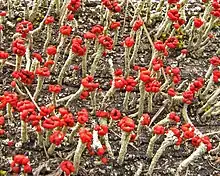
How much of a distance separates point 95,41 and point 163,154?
32.6 inches

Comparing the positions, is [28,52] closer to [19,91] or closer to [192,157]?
[19,91]

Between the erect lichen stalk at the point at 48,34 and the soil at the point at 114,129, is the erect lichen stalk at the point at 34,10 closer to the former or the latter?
the soil at the point at 114,129

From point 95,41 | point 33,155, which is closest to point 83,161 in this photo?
point 33,155

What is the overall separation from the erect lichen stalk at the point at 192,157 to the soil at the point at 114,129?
0.07m

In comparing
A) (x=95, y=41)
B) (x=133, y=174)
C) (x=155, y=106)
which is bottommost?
(x=133, y=174)

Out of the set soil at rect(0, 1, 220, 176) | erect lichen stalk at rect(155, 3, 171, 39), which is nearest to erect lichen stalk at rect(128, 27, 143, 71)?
soil at rect(0, 1, 220, 176)

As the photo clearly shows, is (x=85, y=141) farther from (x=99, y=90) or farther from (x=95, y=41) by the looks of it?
(x=95, y=41)

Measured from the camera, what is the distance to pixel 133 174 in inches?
86.8

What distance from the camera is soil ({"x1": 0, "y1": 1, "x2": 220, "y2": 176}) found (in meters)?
2.20

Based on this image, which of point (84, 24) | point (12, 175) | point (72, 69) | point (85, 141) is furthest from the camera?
point (84, 24)

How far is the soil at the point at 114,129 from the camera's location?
2201 mm

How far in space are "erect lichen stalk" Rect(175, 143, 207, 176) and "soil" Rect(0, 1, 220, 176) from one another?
73 millimetres

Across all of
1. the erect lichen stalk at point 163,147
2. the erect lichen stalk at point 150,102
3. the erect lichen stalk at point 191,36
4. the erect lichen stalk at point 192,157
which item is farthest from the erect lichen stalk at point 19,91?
the erect lichen stalk at point 191,36

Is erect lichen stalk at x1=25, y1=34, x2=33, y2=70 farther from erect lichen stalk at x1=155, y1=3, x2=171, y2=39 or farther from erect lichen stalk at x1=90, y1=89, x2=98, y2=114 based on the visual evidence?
erect lichen stalk at x1=155, y1=3, x2=171, y2=39
